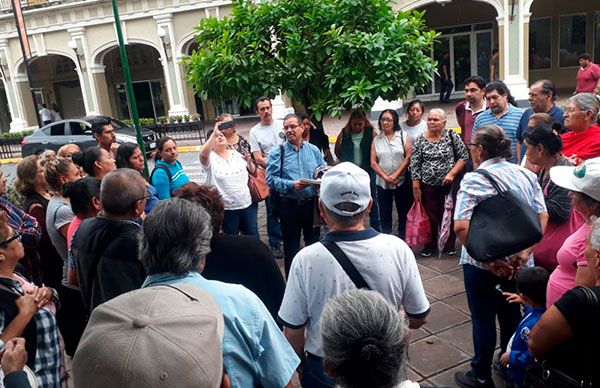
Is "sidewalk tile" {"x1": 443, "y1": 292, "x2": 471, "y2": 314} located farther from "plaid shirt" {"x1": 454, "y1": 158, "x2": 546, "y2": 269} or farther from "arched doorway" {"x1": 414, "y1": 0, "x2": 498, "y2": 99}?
"arched doorway" {"x1": 414, "y1": 0, "x2": 498, "y2": 99}

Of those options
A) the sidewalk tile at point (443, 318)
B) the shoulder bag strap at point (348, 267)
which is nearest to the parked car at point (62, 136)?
the sidewalk tile at point (443, 318)

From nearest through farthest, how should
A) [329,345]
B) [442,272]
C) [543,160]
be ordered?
1. [329,345]
2. [543,160]
3. [442,272]

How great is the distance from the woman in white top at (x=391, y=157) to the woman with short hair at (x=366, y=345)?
4.23 meters

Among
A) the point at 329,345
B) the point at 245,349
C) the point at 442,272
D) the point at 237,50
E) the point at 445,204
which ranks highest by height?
the point at 237,50

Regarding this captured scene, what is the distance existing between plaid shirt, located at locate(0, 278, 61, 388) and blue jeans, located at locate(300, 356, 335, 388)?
1361mm

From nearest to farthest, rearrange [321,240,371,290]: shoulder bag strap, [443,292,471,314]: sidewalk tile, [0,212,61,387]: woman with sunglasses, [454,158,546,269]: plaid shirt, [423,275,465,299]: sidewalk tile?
[321,240,371,290]: shoulder bag strap → [0,212,61,387]: woman with sunglasses → [454,158,546,269]: plaid shirt → [443,292,471,314]: sidewalk tile → [423,275,465,299]: sidewalk tile

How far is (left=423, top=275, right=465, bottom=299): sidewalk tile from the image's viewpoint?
15.5 feet

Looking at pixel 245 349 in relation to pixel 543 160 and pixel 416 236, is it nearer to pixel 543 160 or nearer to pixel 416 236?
pixel 543 160

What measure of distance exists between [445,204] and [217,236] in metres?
3.46

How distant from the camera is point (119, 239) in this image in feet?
8.61

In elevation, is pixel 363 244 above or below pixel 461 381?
above

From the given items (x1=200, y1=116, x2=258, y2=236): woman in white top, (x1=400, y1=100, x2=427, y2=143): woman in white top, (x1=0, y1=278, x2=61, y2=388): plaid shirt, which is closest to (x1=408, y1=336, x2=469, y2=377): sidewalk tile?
(x1=200, y1=116, x2=258, y2=236): woman in white top

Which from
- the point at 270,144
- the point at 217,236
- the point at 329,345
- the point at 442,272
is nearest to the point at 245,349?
the point at 329,345

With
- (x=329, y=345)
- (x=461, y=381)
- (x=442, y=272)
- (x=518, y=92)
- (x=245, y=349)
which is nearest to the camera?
(x=329, y=345)
